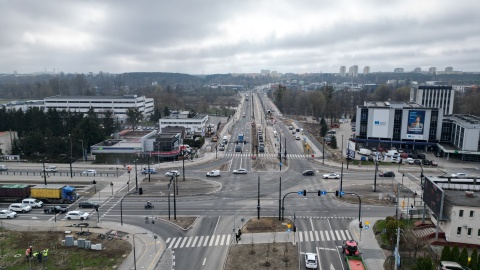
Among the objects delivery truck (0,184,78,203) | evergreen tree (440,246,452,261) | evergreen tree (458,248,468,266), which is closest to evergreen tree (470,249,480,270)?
evergreen tree (458,248,468,266)

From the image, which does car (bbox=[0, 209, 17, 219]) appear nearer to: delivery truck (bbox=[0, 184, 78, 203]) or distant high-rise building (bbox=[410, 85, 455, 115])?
delivery truck (bbox=[0, 184, 78, 203])

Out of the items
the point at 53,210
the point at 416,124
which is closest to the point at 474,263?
the point at 53,210

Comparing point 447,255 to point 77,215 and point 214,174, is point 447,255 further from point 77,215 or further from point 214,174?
point 77,215

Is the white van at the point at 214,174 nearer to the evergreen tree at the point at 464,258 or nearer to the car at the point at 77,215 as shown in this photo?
the car at the point at 77,215

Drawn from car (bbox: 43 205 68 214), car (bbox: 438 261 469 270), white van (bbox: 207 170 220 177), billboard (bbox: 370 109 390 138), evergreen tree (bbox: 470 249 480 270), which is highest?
billboard (bbox: 370 109 390 138)

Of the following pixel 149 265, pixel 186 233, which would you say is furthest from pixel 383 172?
pixel 149 265

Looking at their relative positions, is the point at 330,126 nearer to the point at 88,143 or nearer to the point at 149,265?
the point at 88,143
